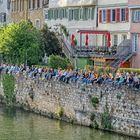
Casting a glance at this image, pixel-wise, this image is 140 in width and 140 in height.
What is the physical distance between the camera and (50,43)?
69.8m

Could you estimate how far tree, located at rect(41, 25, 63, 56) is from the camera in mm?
69750

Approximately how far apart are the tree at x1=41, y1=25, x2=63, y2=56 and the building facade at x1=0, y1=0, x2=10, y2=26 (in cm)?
2521

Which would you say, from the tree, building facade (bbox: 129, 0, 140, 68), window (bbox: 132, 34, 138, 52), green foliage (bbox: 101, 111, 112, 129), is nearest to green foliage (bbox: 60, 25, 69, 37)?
the tree

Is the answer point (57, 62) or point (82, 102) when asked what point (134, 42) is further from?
point (82, 102)

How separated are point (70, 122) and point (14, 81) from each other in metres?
12.2

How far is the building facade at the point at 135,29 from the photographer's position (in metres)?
60.6

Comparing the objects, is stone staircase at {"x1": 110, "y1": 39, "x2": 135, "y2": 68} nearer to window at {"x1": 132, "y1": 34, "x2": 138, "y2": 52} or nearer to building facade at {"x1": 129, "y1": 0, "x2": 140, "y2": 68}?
window at {"x1": 132, "y1": 34, "x2": 138, "y2": 52}

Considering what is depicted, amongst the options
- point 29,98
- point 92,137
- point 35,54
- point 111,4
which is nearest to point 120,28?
point 111,4

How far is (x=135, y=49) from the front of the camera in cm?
6178

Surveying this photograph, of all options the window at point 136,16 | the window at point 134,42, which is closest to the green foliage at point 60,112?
the window at point 134,42

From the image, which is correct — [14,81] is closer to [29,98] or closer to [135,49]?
[29,98]

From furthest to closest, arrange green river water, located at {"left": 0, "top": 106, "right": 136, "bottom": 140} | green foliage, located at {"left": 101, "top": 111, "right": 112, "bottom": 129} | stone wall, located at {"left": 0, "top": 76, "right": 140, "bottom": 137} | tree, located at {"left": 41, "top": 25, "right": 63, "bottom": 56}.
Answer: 1. tree, located at {"left": 41, "top": 25, "right": 63, "bottom": 56}
2. green foliage, located at {"left": 101, "top": 111, "right": 112, "bottom": 129}
3. green river water, located at {"left": 0, "top": 106, "right": 136, "bottom": 140}
4. stone wall, located at {"left": 0, "top": 76, "right": 140, "bottom": 137}

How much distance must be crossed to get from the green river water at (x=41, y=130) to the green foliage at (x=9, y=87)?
7082 millimetres

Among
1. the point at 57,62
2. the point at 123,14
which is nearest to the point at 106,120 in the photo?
the point at 57,62
